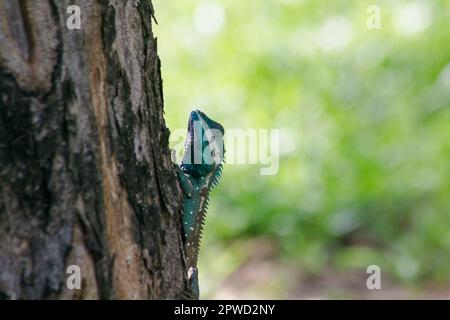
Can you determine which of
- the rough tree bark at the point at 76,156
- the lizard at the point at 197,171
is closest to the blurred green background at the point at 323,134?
the lizard at the point at 197,171

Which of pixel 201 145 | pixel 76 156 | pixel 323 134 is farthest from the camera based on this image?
pixel 323 134

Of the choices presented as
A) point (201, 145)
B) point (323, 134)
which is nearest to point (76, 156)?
point (201, 145)

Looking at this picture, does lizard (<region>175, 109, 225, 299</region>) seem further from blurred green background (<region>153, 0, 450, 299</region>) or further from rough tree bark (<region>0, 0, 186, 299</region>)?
blurred green background (<region>153, 0, 450, 299</region>)

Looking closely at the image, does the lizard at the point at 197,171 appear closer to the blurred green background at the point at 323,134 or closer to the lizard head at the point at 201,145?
the lizard head at the point at 201,145

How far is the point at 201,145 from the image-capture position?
2.62 meters

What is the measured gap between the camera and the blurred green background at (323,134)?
497 cm

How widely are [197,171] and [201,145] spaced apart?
8 cm

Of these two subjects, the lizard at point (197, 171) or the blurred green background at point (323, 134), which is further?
the blurred green background at point (323, 134)

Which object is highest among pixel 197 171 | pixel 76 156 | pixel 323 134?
pixel 323 134

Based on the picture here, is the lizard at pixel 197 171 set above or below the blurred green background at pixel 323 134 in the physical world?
below

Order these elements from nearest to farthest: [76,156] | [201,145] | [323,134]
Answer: [76,156], [201,145], [323,134]

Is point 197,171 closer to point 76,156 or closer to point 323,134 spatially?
point 76,156

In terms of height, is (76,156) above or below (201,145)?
below

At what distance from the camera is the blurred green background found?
4.97 metres
